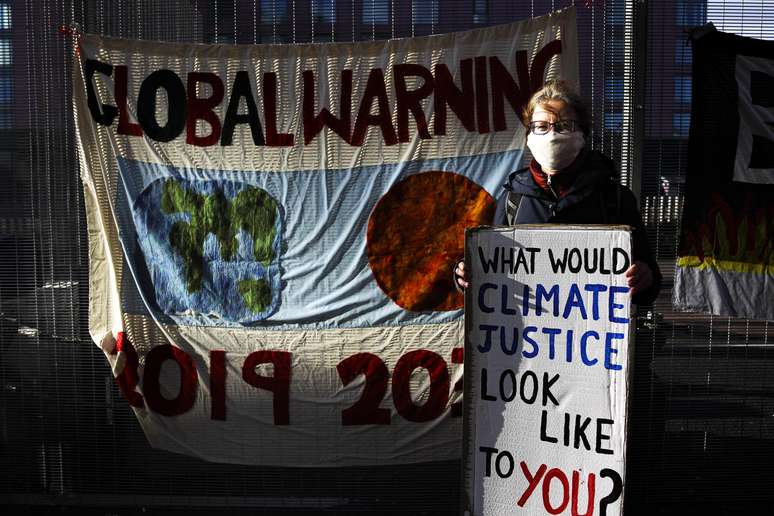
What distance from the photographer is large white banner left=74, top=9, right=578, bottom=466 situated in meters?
3.78

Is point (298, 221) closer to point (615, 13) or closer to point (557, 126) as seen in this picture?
point (557, 126)

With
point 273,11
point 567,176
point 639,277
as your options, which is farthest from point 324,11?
point 639,277

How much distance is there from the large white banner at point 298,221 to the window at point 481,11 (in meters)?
0.13

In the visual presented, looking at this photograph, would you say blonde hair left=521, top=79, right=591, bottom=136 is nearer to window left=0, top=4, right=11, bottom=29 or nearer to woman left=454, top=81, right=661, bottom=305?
woman left=454, top=81, right=661, bottom=305

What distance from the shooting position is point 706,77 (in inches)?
148


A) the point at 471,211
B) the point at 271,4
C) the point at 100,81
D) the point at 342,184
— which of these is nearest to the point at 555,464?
the point at 471,211

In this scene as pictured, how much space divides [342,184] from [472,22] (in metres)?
1.05

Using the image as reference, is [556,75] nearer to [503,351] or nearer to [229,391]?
[503,351]

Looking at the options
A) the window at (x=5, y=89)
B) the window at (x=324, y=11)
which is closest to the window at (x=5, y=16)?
the window at (x=5, y=89)

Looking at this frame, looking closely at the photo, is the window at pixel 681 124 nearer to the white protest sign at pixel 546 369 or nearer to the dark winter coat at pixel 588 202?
the dark winter coat at pixel 588 202

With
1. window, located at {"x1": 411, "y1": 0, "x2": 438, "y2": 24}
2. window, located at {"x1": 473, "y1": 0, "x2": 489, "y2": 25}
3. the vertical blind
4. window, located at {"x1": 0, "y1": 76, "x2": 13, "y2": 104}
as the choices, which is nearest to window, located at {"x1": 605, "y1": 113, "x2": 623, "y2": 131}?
the vertical blind

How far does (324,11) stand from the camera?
3.90 metres

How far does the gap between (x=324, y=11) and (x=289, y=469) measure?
243cm

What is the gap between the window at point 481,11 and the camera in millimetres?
3828
